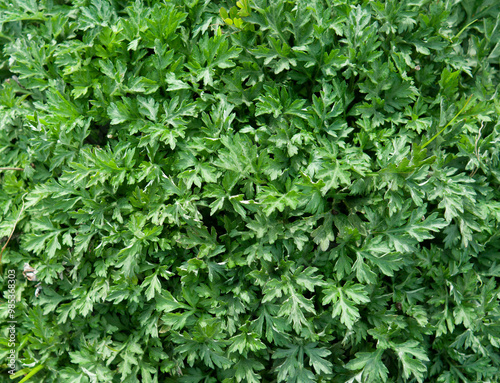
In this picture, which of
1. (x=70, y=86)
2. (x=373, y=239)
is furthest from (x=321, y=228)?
(x=70, y=86)

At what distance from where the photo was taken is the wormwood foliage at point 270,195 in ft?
6.91

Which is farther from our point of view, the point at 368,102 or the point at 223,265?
the point at 368,102

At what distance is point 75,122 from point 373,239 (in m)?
1.72

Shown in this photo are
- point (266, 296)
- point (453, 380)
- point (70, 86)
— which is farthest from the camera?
point (70, 86)

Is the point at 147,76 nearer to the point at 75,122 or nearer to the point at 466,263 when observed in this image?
the point at 75,122

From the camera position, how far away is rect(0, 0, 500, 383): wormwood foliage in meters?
2.11

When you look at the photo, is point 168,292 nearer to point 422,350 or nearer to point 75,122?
point 75,122

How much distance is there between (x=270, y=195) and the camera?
2.01 meters

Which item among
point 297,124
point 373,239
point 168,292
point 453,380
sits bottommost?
point 453,380

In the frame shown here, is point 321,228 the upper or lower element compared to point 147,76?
lower

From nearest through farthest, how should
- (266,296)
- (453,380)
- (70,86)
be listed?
(266,296), (453,380), (70,86)

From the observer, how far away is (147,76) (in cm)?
231

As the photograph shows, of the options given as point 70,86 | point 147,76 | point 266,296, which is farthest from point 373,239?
point 70,86

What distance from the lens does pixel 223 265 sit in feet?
7.09
